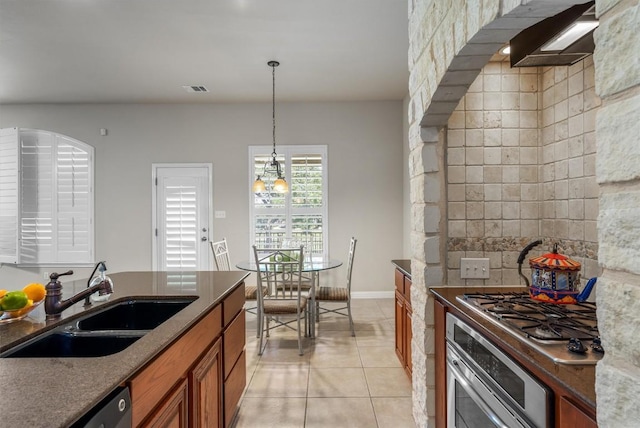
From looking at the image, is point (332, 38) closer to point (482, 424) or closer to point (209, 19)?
point (209, 19)

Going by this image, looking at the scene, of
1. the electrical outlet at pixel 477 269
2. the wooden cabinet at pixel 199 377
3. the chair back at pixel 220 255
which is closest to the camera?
the wooden cabinet at pixel 199 377

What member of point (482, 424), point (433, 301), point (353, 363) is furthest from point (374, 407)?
point (482, 424)

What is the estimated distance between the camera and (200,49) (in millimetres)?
3412

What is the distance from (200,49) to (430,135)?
2.72m

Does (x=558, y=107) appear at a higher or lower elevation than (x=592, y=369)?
higher

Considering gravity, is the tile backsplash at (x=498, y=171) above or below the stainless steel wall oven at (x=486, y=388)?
above

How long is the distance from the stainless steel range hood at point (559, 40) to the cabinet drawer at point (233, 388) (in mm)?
2138

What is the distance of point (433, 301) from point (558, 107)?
1.16 m

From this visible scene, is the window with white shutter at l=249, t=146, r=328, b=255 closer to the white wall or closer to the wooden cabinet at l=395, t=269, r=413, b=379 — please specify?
the white wall

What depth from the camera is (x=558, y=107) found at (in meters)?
1.73

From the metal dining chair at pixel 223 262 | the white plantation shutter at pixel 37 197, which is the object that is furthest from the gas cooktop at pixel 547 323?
the white plantation shutter at pixel 37 197

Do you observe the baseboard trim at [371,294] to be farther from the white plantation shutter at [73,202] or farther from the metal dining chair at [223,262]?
the white plantation shutter at [73,202]

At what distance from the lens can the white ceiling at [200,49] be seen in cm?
278

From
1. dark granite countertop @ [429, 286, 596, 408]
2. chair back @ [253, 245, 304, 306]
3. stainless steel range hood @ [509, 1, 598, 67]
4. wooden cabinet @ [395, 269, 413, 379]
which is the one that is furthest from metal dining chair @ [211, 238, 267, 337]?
stainless steel range hood @ [509, 1, 598, 67]
